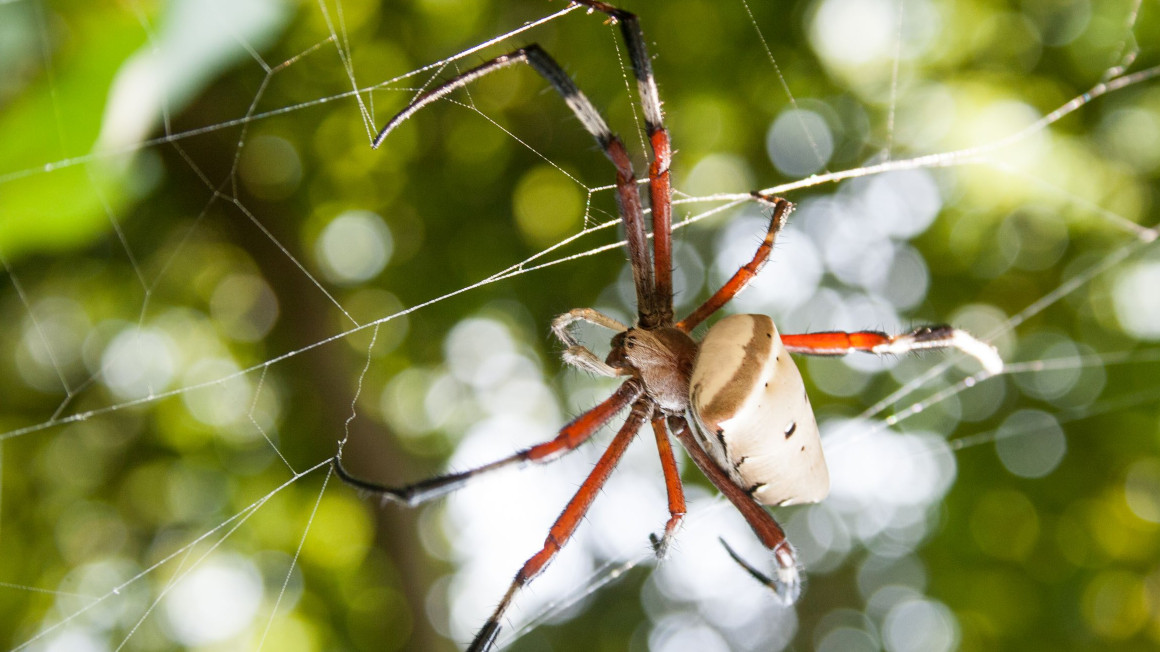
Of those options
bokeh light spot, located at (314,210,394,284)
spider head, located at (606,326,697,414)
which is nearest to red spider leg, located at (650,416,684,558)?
spider head, located at (606,326,697,414)

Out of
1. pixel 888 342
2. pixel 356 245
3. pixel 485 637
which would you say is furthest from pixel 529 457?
pixel 356 245

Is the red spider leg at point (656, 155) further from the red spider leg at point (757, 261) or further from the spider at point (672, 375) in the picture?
the red spider leg at point (757, 261)

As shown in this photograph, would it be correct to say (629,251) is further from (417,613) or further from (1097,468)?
(1097,468)

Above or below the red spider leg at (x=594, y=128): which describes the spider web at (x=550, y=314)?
below

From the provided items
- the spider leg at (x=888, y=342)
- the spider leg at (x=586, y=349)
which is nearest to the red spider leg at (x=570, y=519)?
the spider leg at (x=586, y=349)

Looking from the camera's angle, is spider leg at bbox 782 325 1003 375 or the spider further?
spider leg at bbox 782 325 1003 375

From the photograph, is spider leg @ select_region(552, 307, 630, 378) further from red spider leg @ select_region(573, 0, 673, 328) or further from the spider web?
the spider web
